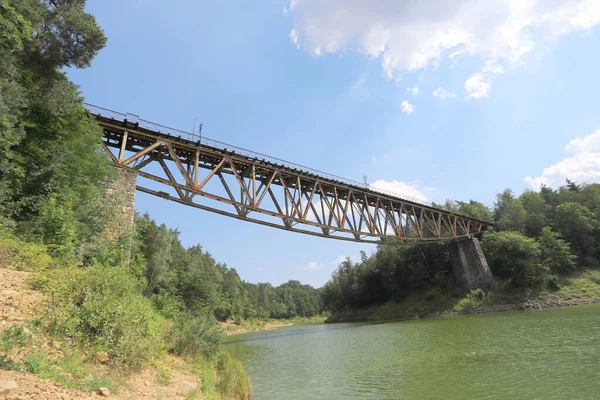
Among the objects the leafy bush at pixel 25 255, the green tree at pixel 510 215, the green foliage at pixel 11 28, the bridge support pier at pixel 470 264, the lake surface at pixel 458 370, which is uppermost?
the green tree at pixel 510 215

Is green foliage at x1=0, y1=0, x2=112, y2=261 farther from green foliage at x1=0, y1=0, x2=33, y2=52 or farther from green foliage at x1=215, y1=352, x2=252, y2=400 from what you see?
green foliage at x1=215, y1=352, x2=252, y2=400

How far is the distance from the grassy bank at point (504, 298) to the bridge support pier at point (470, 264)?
Result: 167cm

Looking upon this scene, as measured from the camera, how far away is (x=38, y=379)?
4.85 metres

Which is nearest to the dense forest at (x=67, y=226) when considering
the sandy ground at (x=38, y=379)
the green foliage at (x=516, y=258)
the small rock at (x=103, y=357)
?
the small rock at (x=103, y=357)

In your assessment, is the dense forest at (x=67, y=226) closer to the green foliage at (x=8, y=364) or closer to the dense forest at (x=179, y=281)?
the green foliage at (x=8, y=364)

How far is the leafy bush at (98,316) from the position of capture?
23.5 feet

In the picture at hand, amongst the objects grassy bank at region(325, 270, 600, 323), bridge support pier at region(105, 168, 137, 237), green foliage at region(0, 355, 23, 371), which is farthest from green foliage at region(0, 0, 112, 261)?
grassy bank at region(325, 270, 600, 323)

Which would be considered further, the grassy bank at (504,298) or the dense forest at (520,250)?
the dense forest at (520,250)

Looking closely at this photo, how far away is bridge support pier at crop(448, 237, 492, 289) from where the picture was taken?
4653 centimetres

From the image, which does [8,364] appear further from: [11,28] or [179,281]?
[179,281]

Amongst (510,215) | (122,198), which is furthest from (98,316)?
(510,215)

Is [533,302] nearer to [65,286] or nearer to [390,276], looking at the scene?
[390,276]

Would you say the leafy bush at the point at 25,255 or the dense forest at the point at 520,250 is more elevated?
the dense forest at the point at 520,250

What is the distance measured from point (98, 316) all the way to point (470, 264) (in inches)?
2040
